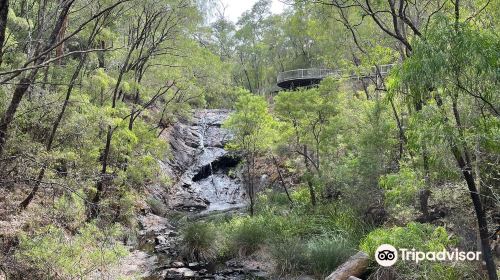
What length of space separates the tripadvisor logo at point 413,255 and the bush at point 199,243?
544 centimetres

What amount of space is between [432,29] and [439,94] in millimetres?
967

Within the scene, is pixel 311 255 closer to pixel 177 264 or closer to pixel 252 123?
pixel 177 264

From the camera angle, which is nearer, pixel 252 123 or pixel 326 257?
pixel 326 257

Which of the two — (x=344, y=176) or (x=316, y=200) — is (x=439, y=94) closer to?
(x=344, y=176)

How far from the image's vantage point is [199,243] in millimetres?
11359

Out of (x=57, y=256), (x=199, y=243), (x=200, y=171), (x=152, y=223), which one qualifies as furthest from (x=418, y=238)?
(x=200, y=171)

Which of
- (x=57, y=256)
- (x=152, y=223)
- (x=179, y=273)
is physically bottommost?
(x=179, y=273)

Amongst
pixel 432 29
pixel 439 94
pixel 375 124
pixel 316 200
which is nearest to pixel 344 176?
pixel 375 124

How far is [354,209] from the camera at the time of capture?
11.8m

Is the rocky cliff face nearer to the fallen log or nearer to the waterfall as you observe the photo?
the waterfall

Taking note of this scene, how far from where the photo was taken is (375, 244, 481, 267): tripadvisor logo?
21.6 ft

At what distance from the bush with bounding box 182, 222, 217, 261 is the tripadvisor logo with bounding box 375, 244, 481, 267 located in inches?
214

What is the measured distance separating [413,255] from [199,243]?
6.43m

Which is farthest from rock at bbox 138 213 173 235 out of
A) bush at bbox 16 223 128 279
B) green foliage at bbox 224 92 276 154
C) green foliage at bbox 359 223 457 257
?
green foliage at bbox 359 223 457 257
